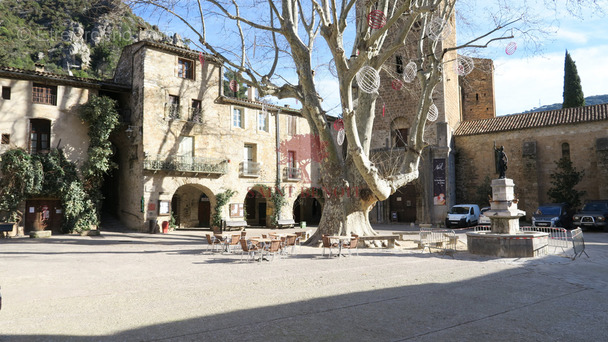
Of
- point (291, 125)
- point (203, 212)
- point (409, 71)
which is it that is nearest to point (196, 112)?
point (291, 125)

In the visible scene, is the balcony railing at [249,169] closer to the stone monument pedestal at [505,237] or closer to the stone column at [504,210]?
the stone monument pedestal at [505,237]

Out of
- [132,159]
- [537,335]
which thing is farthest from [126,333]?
[132,159]

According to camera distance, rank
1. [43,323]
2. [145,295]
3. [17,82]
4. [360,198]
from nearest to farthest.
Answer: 1. [43,323]
2. [145,295]
3. [360,198]
4. [17,82]

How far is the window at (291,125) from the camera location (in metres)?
26.3

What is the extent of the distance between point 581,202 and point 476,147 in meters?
6.97

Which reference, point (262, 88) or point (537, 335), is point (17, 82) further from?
point (537, 335)

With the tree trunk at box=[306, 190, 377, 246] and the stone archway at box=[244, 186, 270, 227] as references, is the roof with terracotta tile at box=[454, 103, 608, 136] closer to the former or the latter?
the stone archway at box=[244, 186, 270, 227]

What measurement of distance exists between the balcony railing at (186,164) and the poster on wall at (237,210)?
2.11m

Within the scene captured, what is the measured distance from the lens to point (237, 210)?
23.4m

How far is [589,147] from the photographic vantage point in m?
23.8

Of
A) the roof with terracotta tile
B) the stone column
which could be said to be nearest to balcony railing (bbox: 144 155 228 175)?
the stone column

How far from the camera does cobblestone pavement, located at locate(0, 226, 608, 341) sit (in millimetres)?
4449

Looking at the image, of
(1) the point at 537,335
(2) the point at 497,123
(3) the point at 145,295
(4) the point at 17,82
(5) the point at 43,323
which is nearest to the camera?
(1) the point at 537,335

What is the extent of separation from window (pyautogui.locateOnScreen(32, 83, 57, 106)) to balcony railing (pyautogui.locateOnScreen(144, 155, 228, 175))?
5082mm
